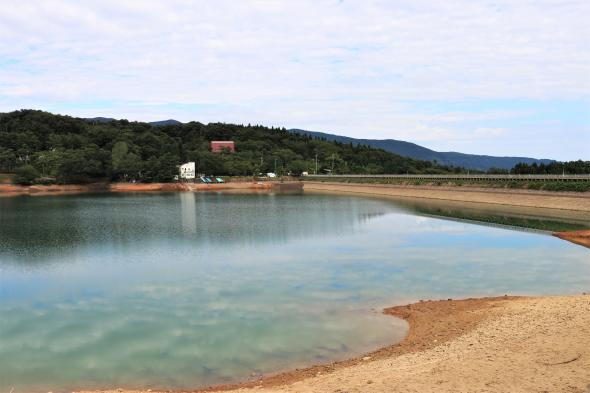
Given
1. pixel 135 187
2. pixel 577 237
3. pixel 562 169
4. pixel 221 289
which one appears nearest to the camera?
pixel 221 289

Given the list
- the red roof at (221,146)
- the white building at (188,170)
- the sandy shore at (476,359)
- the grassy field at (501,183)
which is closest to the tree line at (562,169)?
the grassy field at (501,183)

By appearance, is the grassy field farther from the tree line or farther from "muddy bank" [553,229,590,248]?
"muddy bank" [553,229,590,248]

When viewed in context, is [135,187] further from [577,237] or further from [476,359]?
[476,359]

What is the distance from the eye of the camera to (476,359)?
1139cm

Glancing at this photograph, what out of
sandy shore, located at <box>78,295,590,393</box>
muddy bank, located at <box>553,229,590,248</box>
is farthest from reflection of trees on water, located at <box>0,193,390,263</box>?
sandy shore, located at <box>78,295,590,393</box>

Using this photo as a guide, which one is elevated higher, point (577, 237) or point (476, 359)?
point (476, 359)

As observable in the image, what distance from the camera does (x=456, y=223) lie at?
160ft

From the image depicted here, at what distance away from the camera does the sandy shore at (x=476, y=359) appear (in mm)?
9781

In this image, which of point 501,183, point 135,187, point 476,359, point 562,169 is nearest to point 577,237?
point 476,359

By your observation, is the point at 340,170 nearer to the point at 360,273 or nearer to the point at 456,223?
the point at 456,223

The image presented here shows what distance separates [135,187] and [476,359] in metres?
127

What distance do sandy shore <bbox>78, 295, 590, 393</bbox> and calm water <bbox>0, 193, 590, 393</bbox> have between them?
131 centimetres

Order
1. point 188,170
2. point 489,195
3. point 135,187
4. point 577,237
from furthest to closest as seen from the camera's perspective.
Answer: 1. point 188,170
2. point 135,187
3. point 489,195
4. point 577,237

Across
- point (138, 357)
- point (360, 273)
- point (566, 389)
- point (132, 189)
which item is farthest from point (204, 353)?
point (132, 189)
